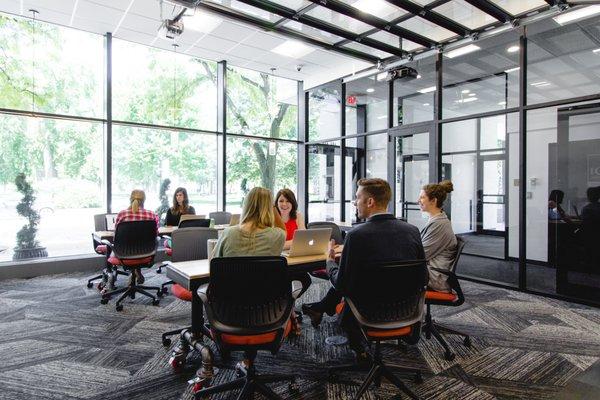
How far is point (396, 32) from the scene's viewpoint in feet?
16.3

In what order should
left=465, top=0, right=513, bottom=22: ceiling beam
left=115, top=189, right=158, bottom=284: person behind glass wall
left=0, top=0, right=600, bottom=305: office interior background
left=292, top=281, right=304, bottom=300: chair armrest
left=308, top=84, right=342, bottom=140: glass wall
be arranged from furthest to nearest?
1. left=308, top=84, right=342, bottom=140: glass wall
2. left=0, top=0, right=600, bottom=305: office interior background
3. left=115, top=189, right=158, bottom=284: person behind glass wall
4. left=465, top=0, right=513, bottom=22: ceiling beam
5. left=292, top=281, right=304, bottom=300: chair armrest

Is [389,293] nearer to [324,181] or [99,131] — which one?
[99,131]

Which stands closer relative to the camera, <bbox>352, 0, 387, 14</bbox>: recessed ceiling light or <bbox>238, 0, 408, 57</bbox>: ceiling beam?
<bbox>238, 0, 408, 57</bbox>: ceiling beam

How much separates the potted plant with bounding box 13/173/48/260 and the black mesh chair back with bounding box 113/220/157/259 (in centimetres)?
266

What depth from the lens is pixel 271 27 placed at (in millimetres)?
4852

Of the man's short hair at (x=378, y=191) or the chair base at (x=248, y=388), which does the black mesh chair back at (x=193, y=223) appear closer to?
the chair base at (x=248, y=388)

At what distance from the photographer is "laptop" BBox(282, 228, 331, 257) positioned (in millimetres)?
2836

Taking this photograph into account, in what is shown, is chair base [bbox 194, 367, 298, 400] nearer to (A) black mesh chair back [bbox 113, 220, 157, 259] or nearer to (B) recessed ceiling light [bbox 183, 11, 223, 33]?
(A) black mesh chair back [bbox 113, 220, 157, 259]

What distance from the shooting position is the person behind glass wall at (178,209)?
18.8 ft

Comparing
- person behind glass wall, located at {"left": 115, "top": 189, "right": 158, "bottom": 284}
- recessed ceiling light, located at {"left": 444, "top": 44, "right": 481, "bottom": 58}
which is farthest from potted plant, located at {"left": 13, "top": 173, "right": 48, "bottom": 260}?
recessed ceiling light, located at {"left": 444, "top": 44, "right": 481, "bottom": 58}

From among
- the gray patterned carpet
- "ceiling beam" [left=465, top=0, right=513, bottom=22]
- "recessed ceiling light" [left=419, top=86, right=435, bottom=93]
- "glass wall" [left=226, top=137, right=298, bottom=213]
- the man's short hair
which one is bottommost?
the gray patterned carpet

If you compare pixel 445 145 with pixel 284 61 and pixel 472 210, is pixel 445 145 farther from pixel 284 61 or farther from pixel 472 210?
pixel 284 61

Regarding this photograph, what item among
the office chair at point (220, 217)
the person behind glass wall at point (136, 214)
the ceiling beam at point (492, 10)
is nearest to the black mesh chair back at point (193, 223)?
the person behind glass wall at point (136, 214)

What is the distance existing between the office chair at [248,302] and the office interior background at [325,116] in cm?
355
